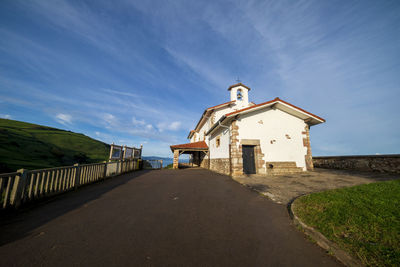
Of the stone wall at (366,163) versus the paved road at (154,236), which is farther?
the stone wall at (366,163)

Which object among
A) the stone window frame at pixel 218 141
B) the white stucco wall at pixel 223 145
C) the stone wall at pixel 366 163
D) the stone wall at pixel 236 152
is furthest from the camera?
the stone window frame at pixel 218 141

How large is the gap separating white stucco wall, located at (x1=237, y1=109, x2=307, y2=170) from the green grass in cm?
567

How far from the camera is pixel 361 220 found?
287 centimetres

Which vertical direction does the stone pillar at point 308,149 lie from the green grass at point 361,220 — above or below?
above

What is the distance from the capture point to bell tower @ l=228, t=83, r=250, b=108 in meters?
14.6

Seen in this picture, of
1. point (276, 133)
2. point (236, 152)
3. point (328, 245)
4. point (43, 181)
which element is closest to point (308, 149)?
point (276, 133)

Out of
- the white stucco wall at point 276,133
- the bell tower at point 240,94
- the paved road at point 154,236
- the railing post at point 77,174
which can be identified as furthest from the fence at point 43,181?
the bell tower at point 240,94

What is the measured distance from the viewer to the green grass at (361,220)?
208cm

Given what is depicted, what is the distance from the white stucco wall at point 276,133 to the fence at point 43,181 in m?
8.80

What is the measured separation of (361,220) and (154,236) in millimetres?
4163

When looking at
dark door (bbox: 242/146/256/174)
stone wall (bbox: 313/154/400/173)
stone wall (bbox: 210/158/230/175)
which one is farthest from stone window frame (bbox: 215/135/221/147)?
stone wall (bbox: 313/154/400/173)

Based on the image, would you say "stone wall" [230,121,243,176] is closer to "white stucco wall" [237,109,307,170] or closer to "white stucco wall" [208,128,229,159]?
"white stucco wall" [237,109,307,170]

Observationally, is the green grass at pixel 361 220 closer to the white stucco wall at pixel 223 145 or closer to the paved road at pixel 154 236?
the paved road at pixel 154 236

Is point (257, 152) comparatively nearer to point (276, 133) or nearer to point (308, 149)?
point (276, 133)
